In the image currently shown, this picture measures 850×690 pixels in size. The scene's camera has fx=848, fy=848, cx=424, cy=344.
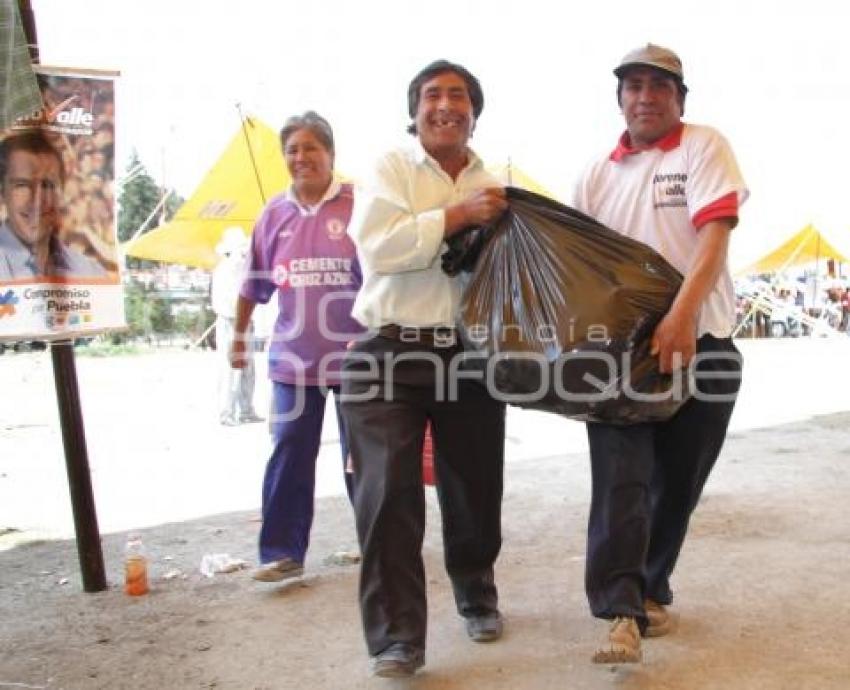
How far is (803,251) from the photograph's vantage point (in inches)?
829

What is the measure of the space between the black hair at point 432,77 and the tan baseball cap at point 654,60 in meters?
0.44

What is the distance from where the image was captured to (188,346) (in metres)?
22.2

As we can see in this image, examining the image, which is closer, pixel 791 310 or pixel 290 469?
pixel 290 469

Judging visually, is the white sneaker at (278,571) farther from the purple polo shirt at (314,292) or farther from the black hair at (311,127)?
the black hair at (311,127)

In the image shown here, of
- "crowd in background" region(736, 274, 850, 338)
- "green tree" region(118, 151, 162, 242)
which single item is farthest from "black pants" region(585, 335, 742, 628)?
"green tree" region(118, 151, 162, 242)

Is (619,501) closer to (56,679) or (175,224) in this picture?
(56,679)

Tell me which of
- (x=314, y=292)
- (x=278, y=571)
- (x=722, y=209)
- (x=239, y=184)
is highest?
(x=239, y=184)

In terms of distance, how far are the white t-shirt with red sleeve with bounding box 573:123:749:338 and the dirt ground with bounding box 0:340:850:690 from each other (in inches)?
39.8

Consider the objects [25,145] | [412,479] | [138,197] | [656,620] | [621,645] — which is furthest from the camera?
[138,197]

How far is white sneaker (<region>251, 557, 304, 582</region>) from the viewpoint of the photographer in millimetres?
3271

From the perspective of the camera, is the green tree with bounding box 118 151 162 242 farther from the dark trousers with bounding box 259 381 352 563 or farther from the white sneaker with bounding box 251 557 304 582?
the white sneaker with bounding box 251 557 304 582

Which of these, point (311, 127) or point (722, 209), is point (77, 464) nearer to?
point (311, 127)

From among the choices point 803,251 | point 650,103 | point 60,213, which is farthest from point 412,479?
point 803,251

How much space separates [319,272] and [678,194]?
1439 mm
